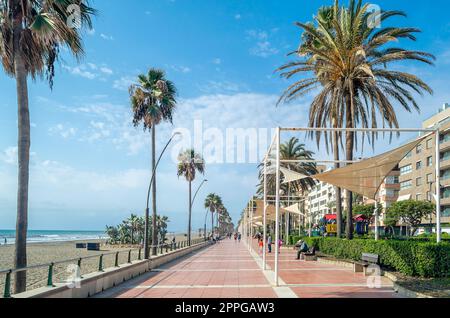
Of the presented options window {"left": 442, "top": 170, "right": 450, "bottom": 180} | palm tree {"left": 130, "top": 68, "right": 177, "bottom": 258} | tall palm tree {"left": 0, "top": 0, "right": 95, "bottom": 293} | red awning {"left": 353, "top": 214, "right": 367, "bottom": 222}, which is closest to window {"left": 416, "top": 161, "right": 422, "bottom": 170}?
window {"left": 442, "top": 170, "right": 450, "bottom": 180}

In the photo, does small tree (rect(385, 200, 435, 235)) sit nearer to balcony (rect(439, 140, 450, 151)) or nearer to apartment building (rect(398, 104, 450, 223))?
apartment building (rect(398, 104, 450, 223))

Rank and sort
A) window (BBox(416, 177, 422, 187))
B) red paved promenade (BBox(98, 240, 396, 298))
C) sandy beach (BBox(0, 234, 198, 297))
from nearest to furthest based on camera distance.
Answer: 1. red paved promenade (BBox(98, 240, 396, 298))
2. sandy beach (BBox(0, 234, 198, 297))
3. window (BBox(416, 177, 422, 187))

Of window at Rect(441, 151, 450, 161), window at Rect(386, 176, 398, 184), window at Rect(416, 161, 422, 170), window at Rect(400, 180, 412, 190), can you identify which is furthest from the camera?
window at Rect(386, 176, 398, 184)

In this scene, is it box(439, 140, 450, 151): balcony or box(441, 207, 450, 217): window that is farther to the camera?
box(439, 140, 450, 151): balcony

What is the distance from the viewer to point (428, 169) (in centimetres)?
6131

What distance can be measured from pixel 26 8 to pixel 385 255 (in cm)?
1469

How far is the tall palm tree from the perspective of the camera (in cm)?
1051

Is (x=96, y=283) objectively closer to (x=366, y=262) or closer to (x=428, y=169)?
(x=366, y=262)

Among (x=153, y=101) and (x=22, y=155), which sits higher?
(x=153, y=101)

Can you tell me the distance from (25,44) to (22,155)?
298cm

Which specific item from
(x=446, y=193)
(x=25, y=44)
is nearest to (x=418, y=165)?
(x=446, y=193)
